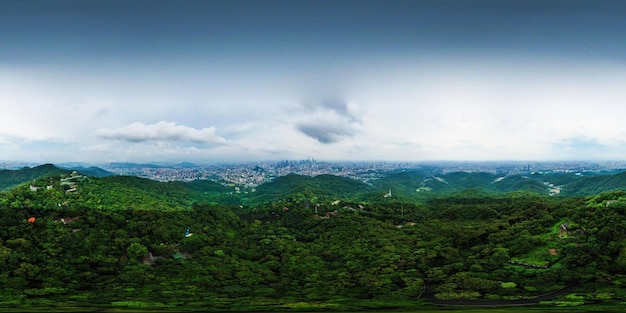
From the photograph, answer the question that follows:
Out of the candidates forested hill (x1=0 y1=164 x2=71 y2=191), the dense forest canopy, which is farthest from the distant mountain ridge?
the dense forest canopy

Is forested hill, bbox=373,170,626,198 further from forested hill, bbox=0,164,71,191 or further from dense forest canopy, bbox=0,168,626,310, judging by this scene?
forested hill, bbox=0,164,71,191

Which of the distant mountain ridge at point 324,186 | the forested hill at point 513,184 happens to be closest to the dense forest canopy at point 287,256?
the distant mountain ridge at point 324,186

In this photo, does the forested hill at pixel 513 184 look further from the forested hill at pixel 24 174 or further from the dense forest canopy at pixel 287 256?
the forested hill at pixel 24 174

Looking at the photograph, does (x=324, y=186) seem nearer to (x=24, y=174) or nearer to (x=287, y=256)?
(x=287, y=256)

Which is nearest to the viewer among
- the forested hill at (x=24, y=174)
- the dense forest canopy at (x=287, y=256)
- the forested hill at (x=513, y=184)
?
the dense forest canopy at (x=287, y=256)

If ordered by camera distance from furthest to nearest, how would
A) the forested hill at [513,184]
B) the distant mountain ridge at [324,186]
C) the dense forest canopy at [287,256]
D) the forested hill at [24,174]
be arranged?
the forested hill at [513,184]
the forested hill at [24,174]
the distant mountain ridge at [324,186]
the dense forest canopy at [287,256]

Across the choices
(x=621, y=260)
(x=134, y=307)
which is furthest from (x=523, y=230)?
(x=134, y=307)

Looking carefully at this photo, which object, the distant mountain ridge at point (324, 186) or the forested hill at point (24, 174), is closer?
the distant mountain ridge at point (324, 186)

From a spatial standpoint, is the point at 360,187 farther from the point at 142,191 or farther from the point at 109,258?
the point at 109,258
